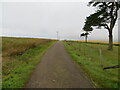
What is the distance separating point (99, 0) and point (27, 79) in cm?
1866

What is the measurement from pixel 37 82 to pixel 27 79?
0.64 meters

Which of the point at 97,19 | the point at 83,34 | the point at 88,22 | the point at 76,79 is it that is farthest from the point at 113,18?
the point at 83,34

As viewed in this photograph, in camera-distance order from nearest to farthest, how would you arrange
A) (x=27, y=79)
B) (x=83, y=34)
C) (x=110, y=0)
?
1. (x=27, y=79)
2. (x=110, y=0)
3. (x=83, y=34)

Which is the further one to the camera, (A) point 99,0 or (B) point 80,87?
(A) point 99,0

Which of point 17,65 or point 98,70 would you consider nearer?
point 98,70

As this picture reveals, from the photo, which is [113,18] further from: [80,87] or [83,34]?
[83,34]

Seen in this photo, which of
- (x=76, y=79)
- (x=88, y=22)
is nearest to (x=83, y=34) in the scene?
(x=88, y=22)

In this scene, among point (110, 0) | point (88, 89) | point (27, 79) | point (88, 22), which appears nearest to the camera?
point (88, 89)

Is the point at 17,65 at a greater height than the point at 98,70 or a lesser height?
greater

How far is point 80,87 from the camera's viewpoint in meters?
4.01

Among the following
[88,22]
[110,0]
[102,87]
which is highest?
[110,0]

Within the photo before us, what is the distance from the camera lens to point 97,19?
1745 cm

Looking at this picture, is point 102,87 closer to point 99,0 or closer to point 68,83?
point 68,83

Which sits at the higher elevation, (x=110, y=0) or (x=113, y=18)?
(x=110, y=0)
